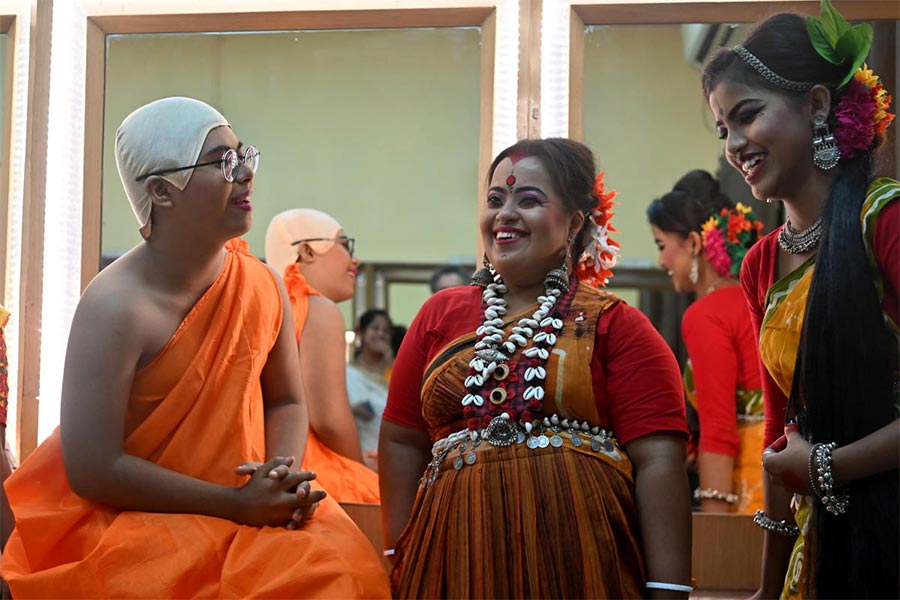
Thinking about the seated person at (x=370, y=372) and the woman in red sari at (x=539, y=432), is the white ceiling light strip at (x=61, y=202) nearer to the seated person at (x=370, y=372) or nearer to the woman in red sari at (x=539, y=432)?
the seated person at (x=370, y=372)

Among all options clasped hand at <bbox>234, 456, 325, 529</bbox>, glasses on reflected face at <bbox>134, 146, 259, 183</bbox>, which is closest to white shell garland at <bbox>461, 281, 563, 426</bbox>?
clasped hand at <bbox>234, 456, 325, 529</bbox>

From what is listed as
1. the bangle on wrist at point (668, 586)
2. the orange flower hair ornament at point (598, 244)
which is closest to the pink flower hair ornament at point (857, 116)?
the orange flower hair ornament at point (598, 244)

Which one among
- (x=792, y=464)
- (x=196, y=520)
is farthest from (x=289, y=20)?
(x=792, y=464)

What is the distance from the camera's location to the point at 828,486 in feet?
6.93

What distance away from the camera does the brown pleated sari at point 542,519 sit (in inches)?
89.0

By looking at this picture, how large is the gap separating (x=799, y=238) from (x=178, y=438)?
1.42 m

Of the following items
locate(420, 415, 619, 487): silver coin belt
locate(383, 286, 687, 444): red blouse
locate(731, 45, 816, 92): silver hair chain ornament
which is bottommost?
locate(420, 415, 619, 487): silver coin belt

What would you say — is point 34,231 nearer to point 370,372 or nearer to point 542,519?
point 370,372

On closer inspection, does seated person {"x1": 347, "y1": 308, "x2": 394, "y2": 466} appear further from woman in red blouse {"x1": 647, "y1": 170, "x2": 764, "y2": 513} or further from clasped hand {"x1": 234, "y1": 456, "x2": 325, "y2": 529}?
clasped hand {"x1": 234, "y1": 456, "x2": 325, "y2": 529}

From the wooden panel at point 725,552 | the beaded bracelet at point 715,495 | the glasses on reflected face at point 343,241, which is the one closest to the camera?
the wooden panel at point 725,552

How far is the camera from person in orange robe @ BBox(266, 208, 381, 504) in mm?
3402

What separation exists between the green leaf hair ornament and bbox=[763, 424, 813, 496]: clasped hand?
74cm

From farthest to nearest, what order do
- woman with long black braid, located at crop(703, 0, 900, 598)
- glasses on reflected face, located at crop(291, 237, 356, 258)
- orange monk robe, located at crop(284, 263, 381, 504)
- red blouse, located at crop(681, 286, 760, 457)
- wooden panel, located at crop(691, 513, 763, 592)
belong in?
glasses on reflected face, located at crop(291, 237, 356, 258) < red blouse, located at crop(681, 286, 760, 457) < orange monk robe, located at crop(284, 263, 381, 504) < wooden panel, located at crop(691, 513, 763, 592) < woman with long black braid, located at crop(703, 0, 900, 598)

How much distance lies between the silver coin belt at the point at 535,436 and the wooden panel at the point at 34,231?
149 centimetres
